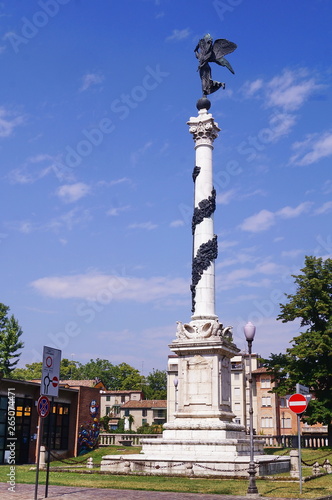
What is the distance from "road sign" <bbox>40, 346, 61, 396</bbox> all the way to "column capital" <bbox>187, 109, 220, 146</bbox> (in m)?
21.7

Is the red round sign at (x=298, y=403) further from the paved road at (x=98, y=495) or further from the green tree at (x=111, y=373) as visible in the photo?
the green tree at (x=111, y=373)

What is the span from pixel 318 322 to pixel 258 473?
75.4ft

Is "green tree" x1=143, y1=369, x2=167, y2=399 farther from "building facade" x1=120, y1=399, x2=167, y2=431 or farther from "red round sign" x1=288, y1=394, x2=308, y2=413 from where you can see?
"red round sign" x1=288, y1=394, x2=308, y2=413

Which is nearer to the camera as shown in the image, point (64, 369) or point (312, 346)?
point (312, 346)

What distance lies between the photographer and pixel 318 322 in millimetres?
45469

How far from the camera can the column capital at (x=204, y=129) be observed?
3588 centimetres

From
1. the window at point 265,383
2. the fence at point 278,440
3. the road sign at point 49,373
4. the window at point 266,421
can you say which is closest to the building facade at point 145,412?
the window at point 266,421

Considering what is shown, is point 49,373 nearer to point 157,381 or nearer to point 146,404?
point 146,404

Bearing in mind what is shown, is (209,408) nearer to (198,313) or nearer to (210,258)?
(198,313)

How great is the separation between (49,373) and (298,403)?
28.2 feet

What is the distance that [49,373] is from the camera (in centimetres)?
1708

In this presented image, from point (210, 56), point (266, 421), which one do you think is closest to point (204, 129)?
point (210, 56)

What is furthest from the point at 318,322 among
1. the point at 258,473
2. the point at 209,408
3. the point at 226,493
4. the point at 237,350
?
the point at 226,493

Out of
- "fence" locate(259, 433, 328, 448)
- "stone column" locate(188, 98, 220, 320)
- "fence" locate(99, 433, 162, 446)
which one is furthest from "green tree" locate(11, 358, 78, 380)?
"stone column" locate(188, 98, 220, 320)
